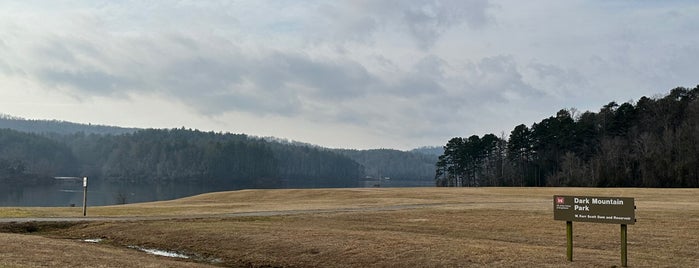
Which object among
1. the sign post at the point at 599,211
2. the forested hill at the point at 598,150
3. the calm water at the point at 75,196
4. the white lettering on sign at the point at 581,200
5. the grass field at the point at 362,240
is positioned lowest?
the calm water at the point at 75,196

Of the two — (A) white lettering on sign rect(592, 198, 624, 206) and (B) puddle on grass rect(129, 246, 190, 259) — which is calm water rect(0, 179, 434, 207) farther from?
(A) white lettering on sign rect(592, 198, 624, 206)

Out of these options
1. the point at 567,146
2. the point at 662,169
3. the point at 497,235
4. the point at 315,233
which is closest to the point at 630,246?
the point at 497,235

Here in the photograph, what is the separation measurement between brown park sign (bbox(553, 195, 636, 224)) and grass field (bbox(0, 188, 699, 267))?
4.50 ft

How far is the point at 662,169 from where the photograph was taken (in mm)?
91500

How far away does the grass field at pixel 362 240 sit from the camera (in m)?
17.8

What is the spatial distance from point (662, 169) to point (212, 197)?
72456mm

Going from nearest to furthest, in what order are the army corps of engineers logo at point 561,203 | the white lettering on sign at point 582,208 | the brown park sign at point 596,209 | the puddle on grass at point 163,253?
the brown park sign at point 596,209 < the white lettering on sign at point 582,208 < the army corps of engineers logo at point 561,203 < the puddle on grass at point 163,253

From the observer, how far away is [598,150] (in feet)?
358

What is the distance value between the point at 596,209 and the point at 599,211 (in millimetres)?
103

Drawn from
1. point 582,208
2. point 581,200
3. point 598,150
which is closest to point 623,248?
point 582,208

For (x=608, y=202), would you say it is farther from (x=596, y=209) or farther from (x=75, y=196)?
(x=75, y=196)

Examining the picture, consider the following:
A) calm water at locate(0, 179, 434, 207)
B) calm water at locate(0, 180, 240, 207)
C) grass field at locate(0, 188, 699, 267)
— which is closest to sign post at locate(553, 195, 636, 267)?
grass field at locate(0, 188, 699, 267)

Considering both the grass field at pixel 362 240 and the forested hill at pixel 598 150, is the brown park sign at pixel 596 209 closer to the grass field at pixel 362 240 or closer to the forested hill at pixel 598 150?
the grass field at pixel 362 240

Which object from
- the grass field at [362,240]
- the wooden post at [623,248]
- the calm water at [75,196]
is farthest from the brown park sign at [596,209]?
the calm water at [75,196]
